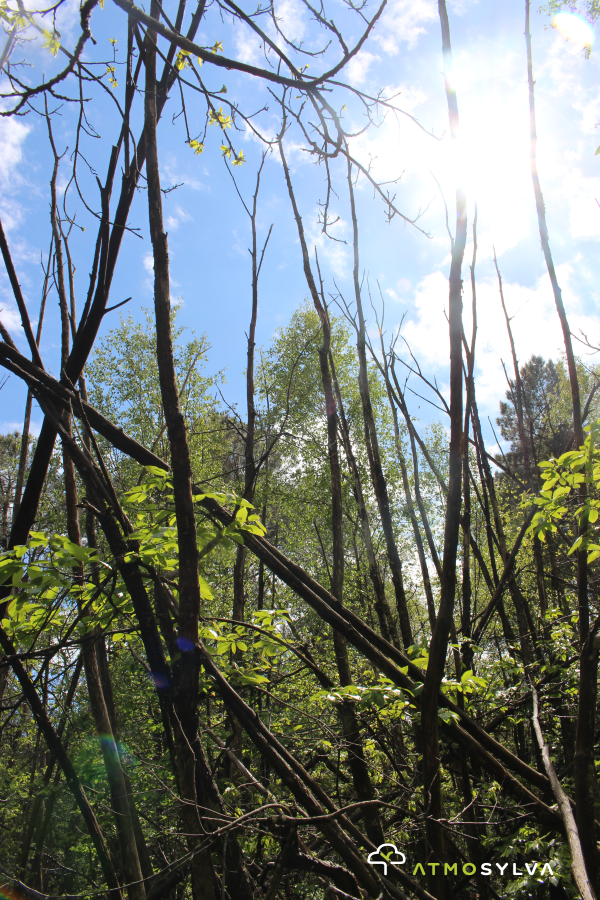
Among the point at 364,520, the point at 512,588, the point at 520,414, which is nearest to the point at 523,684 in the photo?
the point at 512,588

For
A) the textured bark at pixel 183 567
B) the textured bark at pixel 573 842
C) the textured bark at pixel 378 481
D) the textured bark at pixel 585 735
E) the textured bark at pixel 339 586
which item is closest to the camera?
the textured bark at pixel 573 842

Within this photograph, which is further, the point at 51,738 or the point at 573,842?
the point at 51,738

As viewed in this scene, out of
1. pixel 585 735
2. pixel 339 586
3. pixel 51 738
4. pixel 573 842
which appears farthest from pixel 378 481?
pixel 51 738

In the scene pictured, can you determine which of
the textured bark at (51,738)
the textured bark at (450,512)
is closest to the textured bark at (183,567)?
the textured bark at (51,738)

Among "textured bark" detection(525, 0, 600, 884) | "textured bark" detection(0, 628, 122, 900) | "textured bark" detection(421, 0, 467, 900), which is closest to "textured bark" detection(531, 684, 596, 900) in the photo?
"textured bark" detection(525, 0, 600, 884)

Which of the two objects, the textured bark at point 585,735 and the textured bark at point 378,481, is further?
the textured bark at point 378,481

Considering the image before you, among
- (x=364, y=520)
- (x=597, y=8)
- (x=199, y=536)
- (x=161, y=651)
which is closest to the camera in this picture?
(x=161, y=651)

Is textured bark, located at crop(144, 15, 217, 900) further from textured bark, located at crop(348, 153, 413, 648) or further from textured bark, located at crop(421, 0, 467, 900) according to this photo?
textured bark, located at crop(348, 153, 413, 648)

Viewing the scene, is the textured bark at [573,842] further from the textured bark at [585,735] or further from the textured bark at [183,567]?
the textured bark at [183,567]

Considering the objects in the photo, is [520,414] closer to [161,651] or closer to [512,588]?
[512,588]

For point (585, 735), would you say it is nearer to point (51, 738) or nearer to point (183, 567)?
point (183, 567)

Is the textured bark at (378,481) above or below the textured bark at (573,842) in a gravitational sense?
above

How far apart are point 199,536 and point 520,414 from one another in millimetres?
3083

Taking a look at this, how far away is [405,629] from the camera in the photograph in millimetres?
3270
